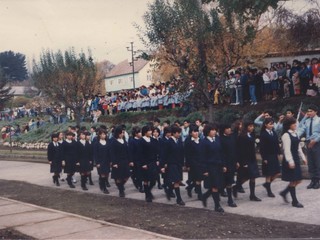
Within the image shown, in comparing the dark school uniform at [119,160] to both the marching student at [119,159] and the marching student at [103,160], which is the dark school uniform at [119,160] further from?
the marching student at [103,160]

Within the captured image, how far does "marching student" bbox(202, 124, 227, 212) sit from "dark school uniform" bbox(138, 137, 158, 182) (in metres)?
1.67

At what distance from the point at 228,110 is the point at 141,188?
964 centimetres

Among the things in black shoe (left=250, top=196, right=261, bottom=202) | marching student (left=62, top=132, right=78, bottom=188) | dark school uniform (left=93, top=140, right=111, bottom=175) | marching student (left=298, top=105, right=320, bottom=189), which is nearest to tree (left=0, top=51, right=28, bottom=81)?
marching student (left=62, top=132, right=78, bottom=188)

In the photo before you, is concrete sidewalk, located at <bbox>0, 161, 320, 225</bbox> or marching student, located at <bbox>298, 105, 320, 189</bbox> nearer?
concrete sidewalk, located at <bbox>0, 161, 320, 225</bbox>

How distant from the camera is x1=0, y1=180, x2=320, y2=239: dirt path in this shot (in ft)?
23.8

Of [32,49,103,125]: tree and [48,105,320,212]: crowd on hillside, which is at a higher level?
[32,49,103,125]: tree

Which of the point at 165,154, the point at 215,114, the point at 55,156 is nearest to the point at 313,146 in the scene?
the point at 165,154

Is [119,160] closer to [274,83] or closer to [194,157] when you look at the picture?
[194,157]

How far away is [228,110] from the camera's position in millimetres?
20828

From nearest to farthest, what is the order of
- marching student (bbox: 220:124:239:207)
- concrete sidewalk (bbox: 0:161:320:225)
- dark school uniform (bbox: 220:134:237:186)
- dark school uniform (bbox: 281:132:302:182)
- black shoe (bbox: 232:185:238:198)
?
concrete sidewalk (bbox: 0:161:320:225)
dark school uniform (bbox: 281:132:302:182)
marching student (bbox: 220:124:239:207)
dark school uniform (bbox: 220:134:237:186)
black shoe (bbox: 232:185:238:198)

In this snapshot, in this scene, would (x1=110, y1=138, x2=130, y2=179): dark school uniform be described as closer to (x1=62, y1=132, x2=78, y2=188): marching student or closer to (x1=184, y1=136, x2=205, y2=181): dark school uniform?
(x1=184, y1=136, x2=205, y2=181): dark school uniform

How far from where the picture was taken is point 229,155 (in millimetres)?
9812

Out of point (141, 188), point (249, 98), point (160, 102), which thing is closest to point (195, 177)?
point (141, 188)

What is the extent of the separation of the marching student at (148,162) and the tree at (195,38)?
20.0ft
